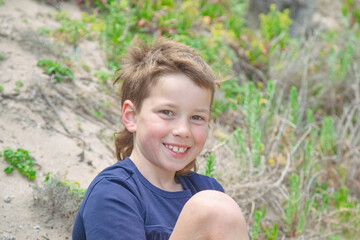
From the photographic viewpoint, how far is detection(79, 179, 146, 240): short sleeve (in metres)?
1.67

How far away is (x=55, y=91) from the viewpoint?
3656mm

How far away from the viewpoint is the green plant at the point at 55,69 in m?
3.72

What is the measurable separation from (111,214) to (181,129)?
0.49 meters

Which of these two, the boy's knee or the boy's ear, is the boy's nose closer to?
the boy's ear

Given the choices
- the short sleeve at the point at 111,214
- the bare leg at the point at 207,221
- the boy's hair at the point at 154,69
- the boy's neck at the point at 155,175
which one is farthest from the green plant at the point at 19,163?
the bare leg at the point at 207,221

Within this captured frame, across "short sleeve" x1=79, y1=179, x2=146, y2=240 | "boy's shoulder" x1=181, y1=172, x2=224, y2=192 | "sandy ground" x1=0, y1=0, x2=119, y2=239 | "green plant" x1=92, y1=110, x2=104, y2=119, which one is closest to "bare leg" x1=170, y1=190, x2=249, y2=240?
"short sleeve" x1=79, y1=179, x2=146, y2=240

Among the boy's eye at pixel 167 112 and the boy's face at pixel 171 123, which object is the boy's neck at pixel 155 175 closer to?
the boy's face at pixel 171 123

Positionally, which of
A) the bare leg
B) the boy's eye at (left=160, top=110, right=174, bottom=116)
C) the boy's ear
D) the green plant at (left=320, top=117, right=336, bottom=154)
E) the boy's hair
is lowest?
the green plant at (left=320, top=117, right=336, bottom=154)

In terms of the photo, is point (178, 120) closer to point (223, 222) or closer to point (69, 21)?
point (223, 222)

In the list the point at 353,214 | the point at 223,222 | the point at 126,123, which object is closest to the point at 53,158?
the point at 126,123

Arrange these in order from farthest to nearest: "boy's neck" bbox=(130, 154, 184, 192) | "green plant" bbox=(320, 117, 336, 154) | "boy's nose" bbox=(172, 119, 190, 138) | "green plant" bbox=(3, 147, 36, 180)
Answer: "green plant" bbox=(320, 117, 336, 154)
"green plant" bbox=(3, 147, 36, 180)
"boy's neck" bbox=(130, 154, 184, 192)
"boy's nose" bbox=(172, 119, 190, 138)

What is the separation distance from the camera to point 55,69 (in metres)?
3.75

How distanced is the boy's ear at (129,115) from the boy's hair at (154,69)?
1.0 inches

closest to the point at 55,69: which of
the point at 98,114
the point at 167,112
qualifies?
the point at 98,114
